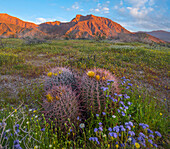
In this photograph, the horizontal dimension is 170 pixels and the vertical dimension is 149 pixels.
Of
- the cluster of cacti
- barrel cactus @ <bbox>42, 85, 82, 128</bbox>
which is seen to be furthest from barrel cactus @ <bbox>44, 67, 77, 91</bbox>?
barrel cactus @ <bbox>42, 85, 82, 128</bbox>

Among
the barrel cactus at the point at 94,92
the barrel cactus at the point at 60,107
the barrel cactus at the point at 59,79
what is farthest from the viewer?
the barrel cactus at the point at 59,79

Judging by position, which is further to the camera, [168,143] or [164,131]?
[164,131]

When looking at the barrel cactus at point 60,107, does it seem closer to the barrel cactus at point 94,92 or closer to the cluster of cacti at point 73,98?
the cluster of cacti at point 73,98

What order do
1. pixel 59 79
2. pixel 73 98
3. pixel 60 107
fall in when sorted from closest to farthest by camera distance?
pixel 60 107, pixel 73 98, pixel 59 79

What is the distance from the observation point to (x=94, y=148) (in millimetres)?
1984

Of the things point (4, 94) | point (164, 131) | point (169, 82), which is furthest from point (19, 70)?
point (169, 82)

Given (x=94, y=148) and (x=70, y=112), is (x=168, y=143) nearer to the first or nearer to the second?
(x=94, y=148)

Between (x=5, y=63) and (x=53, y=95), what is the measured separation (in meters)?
6.67

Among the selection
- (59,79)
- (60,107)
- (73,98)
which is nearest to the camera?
(60,107)

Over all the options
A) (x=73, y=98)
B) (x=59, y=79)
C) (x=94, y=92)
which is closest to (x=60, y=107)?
(x=73, y=98)

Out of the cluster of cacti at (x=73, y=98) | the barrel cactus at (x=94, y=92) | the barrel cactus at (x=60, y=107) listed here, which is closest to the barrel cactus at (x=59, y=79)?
the cluster of cacti at (x=73, y=98)

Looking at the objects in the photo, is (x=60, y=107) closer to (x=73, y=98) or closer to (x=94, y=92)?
(x=73, y=98)

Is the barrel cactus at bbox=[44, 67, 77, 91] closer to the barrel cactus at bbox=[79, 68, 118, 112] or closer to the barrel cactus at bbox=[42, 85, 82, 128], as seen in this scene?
the barrel cactus at bbox=[79, 68, 118, 112]

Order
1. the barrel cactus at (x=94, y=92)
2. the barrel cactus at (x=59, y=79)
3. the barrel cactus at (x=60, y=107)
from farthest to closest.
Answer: the barrel cactus at (x=59, y=79) < the barrel cactus at (x=94, y=92) < the barrel cactus at (x=60, y=107)
